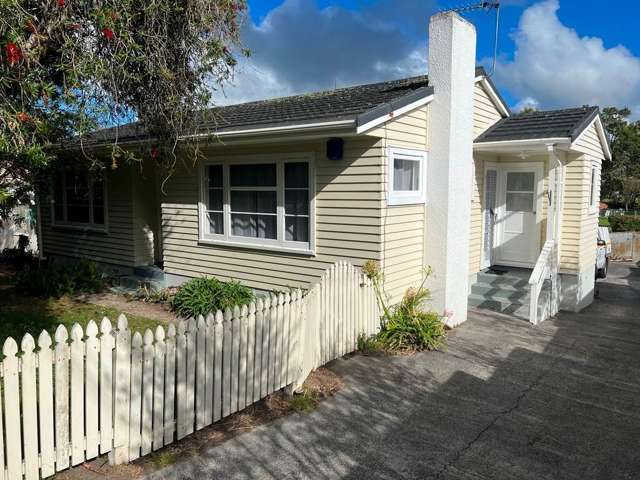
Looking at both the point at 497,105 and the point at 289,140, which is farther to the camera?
the point at 497,105

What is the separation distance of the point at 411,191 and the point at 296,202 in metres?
1.86

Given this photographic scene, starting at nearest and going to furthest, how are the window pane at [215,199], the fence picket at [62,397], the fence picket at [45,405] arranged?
the fence picket at [45,405] < the fence picket at [62,397] < the window pane at [215,199]

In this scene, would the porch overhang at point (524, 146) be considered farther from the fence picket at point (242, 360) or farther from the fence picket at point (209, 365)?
the fence picket at point (209, 365)

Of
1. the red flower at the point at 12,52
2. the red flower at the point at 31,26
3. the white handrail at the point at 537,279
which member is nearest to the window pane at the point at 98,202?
the red flower at the point at 31,26

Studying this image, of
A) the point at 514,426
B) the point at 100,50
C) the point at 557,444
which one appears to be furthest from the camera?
the point at 100,50

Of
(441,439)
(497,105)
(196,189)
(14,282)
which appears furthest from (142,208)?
(441,439)

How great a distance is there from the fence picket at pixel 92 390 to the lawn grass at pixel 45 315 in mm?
3953

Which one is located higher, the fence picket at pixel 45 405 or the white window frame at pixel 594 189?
the white window frame at pixel 594 189

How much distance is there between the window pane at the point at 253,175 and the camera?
28.1 feet

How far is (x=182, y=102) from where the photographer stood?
276 inches

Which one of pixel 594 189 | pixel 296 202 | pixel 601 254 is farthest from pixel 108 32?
pixel 601 254

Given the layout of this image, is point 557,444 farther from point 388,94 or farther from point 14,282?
point 14,282

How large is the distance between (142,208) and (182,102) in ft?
16.2

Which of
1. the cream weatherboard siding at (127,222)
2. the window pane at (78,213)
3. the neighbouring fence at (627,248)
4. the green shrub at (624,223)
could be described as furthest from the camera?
the green shrub at (624,223)
